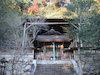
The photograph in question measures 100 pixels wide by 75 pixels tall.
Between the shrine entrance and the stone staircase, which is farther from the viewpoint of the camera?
the shrine entrance

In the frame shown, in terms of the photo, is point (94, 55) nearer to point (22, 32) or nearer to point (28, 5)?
point (22, 32)

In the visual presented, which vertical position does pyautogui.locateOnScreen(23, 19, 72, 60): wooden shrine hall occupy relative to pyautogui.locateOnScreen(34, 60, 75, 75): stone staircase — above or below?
above

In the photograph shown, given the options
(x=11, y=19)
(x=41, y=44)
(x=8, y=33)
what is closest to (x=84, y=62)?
(x=41, y=44)

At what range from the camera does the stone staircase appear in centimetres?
911

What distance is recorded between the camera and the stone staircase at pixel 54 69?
29.9 ft

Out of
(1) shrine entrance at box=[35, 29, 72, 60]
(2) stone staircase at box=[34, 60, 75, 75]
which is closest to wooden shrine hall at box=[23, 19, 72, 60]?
(1) shrine entrance at box=[35, 29, 72, 60]

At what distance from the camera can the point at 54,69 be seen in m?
9.76

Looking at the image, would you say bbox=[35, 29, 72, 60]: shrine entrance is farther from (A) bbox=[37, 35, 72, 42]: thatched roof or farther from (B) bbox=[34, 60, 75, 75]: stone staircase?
(B) bbox=[34, 60, 75, 75]: stone staircase

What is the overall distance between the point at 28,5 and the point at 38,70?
17.5 meters

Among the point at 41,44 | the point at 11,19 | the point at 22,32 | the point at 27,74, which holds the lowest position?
the point at 27,74

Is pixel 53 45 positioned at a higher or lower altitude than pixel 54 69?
higher

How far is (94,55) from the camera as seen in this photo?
10.1 m

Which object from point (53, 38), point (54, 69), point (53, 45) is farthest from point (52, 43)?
point (54, 69)

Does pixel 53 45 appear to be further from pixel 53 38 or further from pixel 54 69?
pixel 54 69
